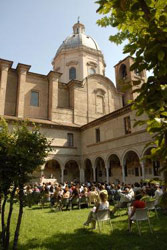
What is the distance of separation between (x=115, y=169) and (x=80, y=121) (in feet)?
29.2

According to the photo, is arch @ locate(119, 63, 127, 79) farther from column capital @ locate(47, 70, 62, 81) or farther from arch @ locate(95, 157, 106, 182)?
arch @ locate(95, 157, 106, 182)

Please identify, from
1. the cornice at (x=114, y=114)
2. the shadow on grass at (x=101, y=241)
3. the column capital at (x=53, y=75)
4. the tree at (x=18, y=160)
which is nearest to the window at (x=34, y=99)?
the column capital at (x=53, y=75)

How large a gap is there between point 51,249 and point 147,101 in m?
5.02

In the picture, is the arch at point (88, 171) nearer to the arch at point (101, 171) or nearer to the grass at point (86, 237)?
the arch at point (101, 171)

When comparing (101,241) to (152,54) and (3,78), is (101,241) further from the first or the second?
(3,78)

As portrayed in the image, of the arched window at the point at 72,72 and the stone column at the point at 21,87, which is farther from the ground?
the arched window at the point at 72,72

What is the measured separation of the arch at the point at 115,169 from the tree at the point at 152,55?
65.6ft

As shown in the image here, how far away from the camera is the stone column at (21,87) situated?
969 inches

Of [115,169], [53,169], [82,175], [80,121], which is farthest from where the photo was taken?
[80,121]

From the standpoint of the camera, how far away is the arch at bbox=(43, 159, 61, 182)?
942 inches

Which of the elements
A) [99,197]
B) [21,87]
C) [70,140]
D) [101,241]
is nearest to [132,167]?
[70,140]

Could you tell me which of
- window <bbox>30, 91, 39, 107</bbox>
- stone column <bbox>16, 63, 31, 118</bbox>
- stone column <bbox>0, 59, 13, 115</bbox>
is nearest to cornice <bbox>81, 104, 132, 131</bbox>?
window <bbox>30, 91, 39, 107</bbox>

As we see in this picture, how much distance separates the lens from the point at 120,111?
1973cm

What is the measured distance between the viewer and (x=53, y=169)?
79.9 feet
